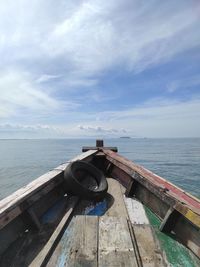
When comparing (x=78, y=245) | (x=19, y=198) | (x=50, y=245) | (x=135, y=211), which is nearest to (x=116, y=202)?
(x=135, y=211)

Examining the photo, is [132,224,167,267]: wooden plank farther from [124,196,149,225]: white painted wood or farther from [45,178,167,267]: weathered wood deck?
[124,196,149,225]: white painted wood

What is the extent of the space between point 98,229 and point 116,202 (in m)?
1.14

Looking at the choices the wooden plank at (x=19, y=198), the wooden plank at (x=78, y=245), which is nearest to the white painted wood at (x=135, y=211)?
the wooden plank at (x=78, y=245)

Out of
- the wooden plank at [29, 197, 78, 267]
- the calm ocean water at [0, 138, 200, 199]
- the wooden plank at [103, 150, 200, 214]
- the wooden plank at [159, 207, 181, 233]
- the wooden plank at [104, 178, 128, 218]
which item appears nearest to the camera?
the wooden plank at [29, 197, 78, 267]

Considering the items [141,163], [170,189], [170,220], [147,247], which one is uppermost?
[170,189]

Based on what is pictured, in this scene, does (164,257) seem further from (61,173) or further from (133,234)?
(61,173)

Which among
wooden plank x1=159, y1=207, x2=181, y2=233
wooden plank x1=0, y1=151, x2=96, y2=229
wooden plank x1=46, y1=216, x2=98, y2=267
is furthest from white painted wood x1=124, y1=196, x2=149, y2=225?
wooden plank x1=0, y1=151, x2=96, y2=229

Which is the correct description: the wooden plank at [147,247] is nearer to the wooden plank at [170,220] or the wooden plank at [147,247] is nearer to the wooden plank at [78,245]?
the wooden plank at [170,220]

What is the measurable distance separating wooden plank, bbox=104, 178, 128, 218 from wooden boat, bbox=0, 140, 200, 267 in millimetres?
16

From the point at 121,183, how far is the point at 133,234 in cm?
243

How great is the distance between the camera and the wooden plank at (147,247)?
86.2 inches

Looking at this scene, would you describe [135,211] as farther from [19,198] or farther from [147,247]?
[19,198]

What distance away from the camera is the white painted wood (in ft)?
10.4

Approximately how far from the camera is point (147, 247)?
8.04 ft
